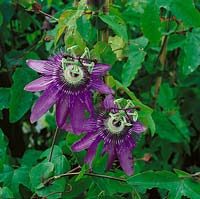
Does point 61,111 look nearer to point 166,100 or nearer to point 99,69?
point 99,69

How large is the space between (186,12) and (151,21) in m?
0.07

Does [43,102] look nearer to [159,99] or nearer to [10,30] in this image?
[159,99]

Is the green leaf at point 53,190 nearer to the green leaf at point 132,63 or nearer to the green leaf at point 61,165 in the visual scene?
the green leaf at point 61,165

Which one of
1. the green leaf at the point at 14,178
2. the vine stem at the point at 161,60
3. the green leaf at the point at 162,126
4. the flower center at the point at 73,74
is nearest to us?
the flower center at the point at 73,74

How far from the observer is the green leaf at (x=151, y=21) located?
1097 millimetres

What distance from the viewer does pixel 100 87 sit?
993 millimetres

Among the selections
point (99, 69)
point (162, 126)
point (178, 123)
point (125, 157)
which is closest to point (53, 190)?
point (125, 157)

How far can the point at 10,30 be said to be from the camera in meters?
1.86

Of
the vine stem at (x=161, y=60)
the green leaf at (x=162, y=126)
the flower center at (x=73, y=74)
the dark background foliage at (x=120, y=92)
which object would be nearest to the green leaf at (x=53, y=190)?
the dark background foliage at (x=120, y=92)

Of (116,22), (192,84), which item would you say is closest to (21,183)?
(116,22)

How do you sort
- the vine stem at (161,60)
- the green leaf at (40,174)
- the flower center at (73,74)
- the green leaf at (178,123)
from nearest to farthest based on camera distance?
1. the flower center at (73,74)
2. the green leaf at (40,174)
3. the vine stem at (161,60)
4. the green leaf at (178,123)

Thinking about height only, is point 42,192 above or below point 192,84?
below

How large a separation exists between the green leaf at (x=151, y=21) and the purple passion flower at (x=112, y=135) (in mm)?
164

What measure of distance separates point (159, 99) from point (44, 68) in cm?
65
